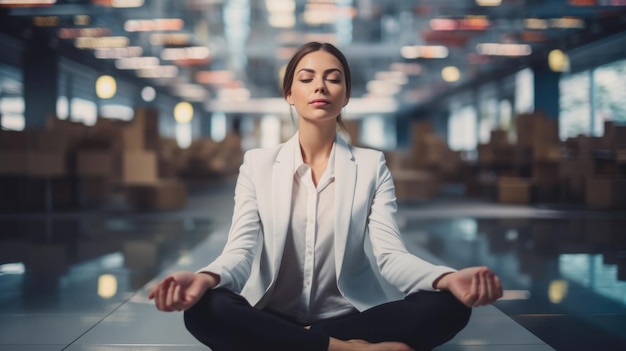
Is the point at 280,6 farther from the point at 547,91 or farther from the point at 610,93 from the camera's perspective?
the point at 547,91

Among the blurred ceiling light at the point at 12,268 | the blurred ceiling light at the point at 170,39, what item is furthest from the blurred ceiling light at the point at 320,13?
the blurred ceiling light at the point at 12,268

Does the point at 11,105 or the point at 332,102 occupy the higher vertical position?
the point at 11,105

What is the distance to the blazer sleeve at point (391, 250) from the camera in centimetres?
167

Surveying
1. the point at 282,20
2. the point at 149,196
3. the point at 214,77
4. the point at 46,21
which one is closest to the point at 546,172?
the point at 149,196

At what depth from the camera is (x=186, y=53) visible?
59.1 ft

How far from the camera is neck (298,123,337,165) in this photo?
6.34 feet

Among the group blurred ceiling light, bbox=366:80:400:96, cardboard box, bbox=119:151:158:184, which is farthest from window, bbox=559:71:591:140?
blurred ceiling light, bbox=366:80:400:96

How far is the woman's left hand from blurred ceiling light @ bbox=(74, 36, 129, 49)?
1506 centimetres

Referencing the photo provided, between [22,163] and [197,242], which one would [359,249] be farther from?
[22,163]

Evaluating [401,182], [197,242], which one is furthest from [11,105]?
[197,242]

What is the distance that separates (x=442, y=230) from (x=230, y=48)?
45.4 ft

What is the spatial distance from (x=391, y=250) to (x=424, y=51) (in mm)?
16642

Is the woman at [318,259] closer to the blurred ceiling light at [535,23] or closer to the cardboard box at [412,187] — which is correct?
the cardboard box at [412,187]

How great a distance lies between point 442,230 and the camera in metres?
6.26
